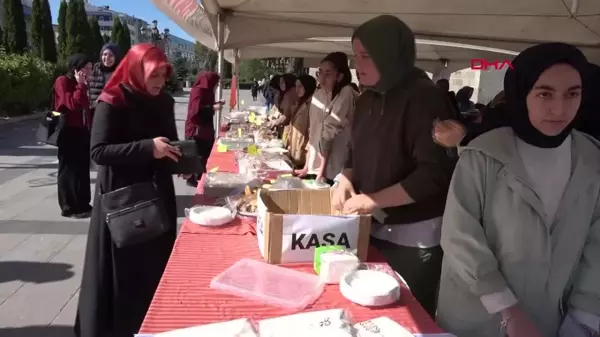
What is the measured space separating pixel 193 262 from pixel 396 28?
1.18 m

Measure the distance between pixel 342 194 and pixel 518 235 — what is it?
31.1 inches

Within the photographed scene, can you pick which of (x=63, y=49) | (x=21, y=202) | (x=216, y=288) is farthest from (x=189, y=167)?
(x=63, y=49)

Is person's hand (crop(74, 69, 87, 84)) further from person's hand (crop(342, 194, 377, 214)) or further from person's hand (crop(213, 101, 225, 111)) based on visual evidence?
person's hand (crop(342, 194, 377, 214))

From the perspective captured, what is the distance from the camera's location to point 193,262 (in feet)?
5.89

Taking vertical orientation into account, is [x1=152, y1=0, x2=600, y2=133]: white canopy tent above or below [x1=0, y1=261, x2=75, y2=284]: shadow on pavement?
above

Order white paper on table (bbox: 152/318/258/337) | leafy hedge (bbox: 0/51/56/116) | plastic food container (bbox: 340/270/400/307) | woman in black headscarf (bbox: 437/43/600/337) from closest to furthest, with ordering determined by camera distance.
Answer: white paper on table (bbox: 152/318/258/337) → woman in black headscarf (bbox: 437/43/600/337) → plastic food container (bbox: 340/270/400/307) → leafy hedge (bbox: 0/51/56/116)

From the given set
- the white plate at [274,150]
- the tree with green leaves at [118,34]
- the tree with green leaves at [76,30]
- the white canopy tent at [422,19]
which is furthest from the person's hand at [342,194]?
the tree with green leaves at [118,34]

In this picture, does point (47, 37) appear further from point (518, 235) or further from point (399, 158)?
point (518, 235)

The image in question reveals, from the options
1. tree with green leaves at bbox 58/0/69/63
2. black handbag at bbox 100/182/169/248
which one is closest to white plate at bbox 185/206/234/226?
black handbag at bbox 100/182/169/248

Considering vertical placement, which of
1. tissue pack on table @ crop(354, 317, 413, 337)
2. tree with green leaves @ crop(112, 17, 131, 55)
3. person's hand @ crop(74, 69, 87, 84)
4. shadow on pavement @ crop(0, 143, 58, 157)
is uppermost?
tree with green leaves @ crop(112, 17, 131, 55)

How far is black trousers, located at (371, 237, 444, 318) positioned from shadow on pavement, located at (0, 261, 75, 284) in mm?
2784

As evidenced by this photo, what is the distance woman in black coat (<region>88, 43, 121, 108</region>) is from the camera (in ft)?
16.7

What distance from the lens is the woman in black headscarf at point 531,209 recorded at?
1371 millimetres

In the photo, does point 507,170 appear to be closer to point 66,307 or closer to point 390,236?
point 390,236
